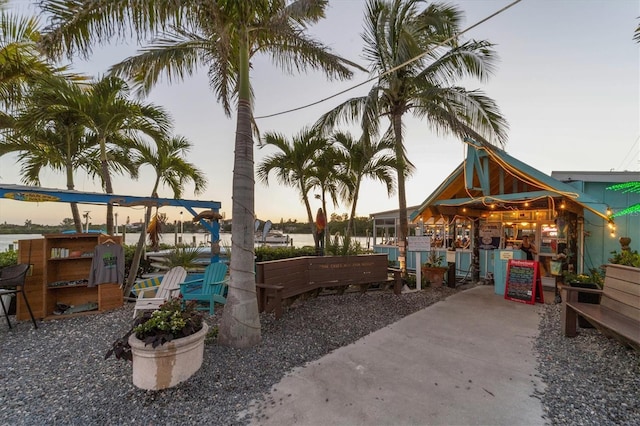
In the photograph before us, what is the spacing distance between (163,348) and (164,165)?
252 inches

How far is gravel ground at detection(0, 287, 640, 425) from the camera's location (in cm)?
246

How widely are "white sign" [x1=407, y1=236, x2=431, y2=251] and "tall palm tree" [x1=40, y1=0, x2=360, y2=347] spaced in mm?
4518

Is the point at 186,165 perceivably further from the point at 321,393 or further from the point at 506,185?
the point at 506,185

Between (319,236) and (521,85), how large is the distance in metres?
7.91

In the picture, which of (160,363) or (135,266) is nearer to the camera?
(160,363)

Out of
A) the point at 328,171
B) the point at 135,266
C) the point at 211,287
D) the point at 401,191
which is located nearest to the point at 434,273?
the point at 401,191

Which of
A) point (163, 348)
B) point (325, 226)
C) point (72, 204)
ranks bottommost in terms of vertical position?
point (163, 348)

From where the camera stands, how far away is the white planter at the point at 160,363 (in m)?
2.72

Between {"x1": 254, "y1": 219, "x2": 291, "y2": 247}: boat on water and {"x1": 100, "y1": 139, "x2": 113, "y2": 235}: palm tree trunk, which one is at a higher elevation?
{"x1": 100, "y1": 139, "x2": 113, "y2": 235}: palm tree trunk

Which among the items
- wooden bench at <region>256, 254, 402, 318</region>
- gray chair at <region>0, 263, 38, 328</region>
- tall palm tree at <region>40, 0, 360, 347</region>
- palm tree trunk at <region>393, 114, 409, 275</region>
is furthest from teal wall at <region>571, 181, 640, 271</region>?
gray chair at <region>0, 263, 38, 328</region>

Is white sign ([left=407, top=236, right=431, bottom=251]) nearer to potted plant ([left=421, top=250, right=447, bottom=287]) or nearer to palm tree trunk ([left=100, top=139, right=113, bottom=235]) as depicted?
potted plant ([left=421, top=250, right=447, bottom=287])

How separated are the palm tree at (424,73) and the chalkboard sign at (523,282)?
322 centimetres

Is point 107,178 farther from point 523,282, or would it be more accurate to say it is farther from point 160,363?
point 523,282

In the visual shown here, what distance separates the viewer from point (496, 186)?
8.64 metres
